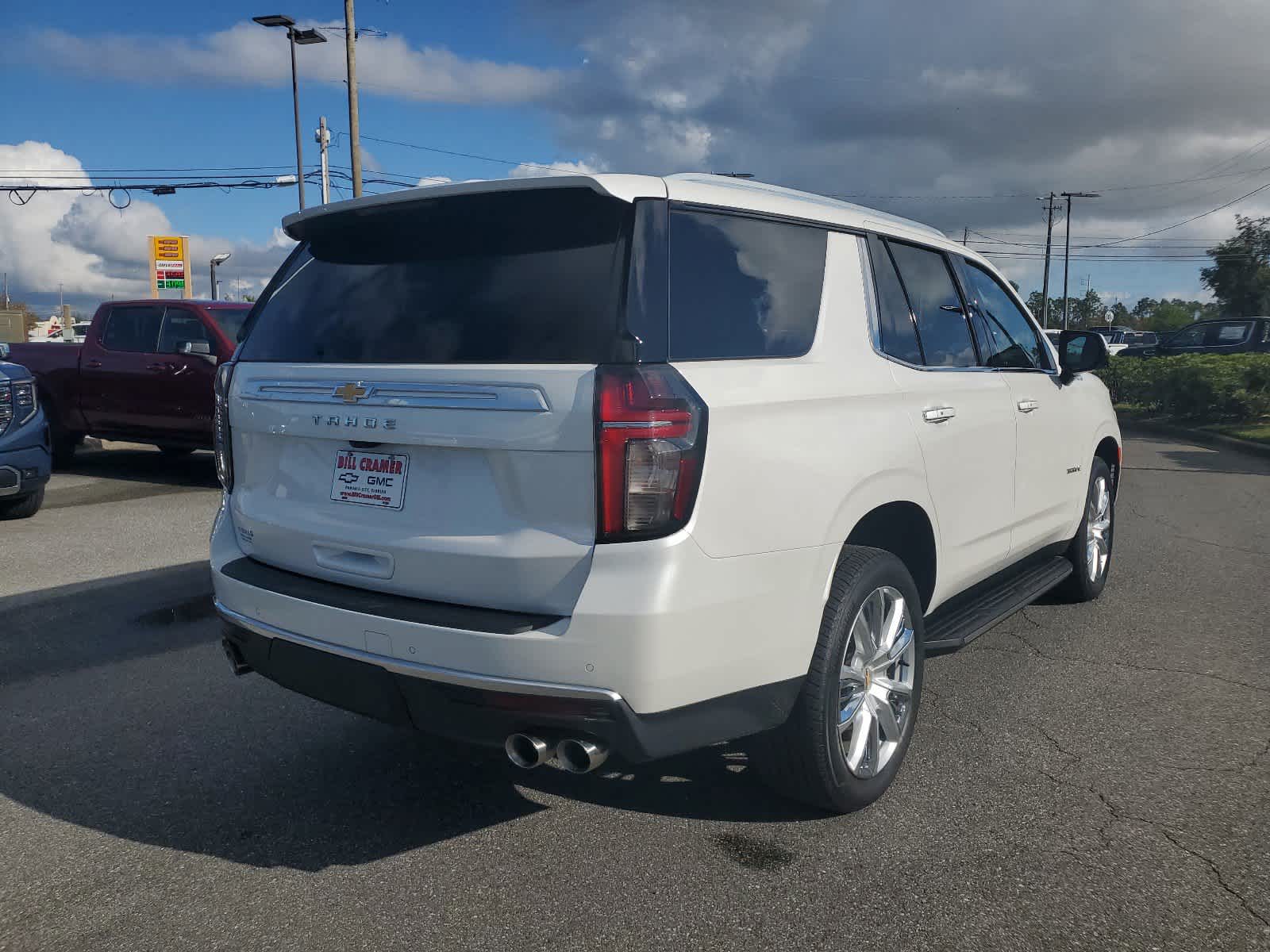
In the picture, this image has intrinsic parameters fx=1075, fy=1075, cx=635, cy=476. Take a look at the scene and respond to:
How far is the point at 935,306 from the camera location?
13.9 feet

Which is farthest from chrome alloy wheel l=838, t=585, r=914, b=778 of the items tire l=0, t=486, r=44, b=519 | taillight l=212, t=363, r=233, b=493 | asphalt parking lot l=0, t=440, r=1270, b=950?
tire l=0, t=486, r=44, b=519

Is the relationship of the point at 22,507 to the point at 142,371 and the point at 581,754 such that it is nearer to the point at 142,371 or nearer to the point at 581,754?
→ the point at 142,371

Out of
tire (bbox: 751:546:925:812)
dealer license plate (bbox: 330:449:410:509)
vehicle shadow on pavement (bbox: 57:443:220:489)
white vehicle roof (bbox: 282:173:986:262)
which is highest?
white vehicle roof (bbox: 282:173:986:262)

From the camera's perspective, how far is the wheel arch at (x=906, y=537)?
138 inches

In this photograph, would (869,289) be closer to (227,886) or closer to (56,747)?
(227,886)

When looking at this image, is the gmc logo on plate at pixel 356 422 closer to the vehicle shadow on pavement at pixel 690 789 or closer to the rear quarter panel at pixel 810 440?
the rear quarter panel at pixel 810 440

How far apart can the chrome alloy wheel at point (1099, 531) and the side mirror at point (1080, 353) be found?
0.83m

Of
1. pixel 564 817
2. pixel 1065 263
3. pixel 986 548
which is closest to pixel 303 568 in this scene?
→ pixel 564 817

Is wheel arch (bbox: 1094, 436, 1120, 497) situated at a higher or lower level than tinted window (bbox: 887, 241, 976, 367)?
lower

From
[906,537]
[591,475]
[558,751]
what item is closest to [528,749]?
[558,751]

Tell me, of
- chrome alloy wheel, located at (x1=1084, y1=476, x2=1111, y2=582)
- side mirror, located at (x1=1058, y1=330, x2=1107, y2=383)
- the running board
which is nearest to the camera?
the running board

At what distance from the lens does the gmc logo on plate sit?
2.94 m

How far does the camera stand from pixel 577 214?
113 inches

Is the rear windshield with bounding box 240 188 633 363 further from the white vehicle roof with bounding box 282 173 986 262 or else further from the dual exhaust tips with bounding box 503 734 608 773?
the dual exhaust tips with bounding box 503 734 608 773
